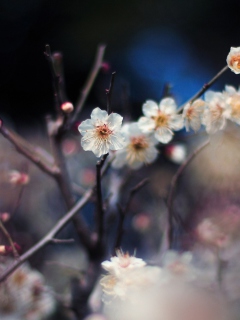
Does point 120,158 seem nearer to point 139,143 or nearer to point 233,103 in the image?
point 139,143

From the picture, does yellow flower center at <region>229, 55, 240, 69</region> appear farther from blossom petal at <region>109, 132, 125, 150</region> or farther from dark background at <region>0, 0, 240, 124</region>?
dark background at <region>0, 0, 240, 124</region>

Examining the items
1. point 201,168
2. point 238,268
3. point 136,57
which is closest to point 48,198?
point 201,168

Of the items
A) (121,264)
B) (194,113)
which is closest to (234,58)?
(194,113)

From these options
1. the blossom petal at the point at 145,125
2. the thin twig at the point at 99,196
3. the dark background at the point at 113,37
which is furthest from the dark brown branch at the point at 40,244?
the dark background at the point at 113,37

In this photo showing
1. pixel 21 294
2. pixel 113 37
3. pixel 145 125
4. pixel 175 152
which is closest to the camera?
pixel 145 125

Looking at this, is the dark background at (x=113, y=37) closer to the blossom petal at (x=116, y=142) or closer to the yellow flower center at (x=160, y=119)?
the yellow flower center at (x=160, y=119)

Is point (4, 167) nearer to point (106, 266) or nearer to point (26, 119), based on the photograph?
point (106, 266)

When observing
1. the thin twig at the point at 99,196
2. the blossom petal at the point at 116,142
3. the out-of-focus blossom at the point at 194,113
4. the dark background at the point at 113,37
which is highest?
the dark background at the point at 113,37
